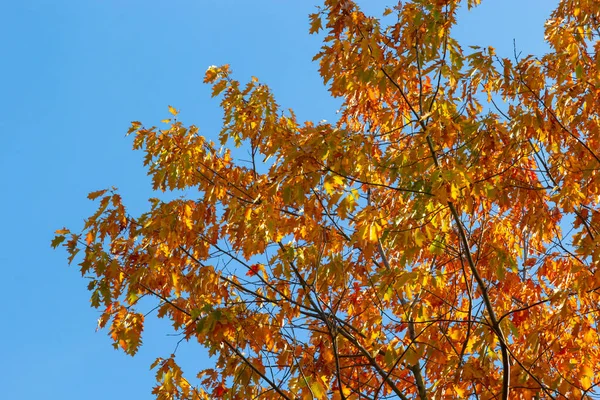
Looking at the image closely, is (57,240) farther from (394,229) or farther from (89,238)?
(394,229)

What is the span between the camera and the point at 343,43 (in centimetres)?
492

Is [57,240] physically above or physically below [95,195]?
below

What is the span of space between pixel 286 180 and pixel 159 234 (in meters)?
1.33

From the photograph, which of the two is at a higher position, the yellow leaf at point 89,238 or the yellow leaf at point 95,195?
the yellow leaf at point 95,195

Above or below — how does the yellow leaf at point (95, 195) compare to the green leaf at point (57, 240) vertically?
above

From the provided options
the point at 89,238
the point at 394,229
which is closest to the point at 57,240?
the point at 89,238

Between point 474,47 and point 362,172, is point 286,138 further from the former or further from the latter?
point 474,47

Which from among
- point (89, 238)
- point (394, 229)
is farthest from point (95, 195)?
point (394, 229)

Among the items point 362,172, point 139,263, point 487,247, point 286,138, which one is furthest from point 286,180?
point 487,247

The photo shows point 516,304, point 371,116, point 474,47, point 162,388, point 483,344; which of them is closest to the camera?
point 483,344

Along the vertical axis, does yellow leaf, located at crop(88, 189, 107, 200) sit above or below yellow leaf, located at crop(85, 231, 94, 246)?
above

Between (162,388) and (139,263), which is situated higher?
(139,263)

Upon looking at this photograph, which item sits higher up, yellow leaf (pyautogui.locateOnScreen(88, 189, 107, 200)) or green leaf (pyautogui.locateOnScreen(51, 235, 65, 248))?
yellow leaf (pyautogui.locateOnScreen(88, 189, 107, 200))

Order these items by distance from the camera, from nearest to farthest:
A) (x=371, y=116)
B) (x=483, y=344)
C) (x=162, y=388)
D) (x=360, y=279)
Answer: (x=483, y=344)
(x=162, y=388)
(x=360, y=279)
(x=371, y=116)
